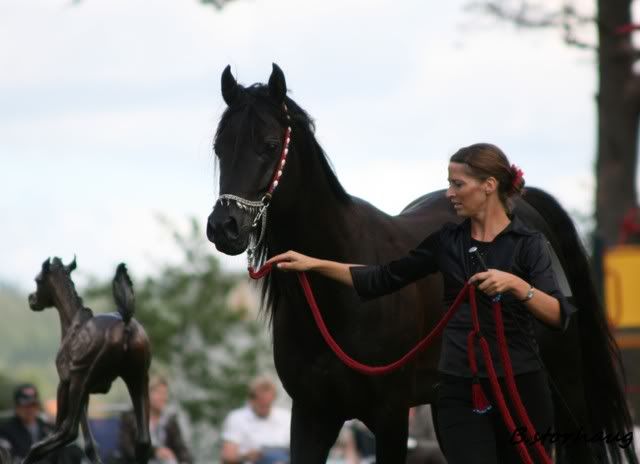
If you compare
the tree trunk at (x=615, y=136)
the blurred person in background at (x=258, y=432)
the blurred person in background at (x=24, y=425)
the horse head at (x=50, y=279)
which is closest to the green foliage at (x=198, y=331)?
the tree trunk at (x=615, y=136)

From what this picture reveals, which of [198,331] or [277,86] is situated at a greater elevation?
[198,331]

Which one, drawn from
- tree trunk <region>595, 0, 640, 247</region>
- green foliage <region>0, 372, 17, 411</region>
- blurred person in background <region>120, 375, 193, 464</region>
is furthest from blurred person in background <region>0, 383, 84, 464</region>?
tree trunk <region>595, 0, 640, 247</region>

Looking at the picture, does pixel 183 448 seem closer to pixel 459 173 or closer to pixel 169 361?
pixel 459 173

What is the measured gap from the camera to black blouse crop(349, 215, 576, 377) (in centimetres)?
495

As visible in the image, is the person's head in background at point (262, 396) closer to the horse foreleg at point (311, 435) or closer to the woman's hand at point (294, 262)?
the horse foreleg at point (311, 435)

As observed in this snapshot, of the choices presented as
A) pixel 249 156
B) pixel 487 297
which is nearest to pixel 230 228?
pixel 249 156

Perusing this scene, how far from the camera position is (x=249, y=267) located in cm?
561

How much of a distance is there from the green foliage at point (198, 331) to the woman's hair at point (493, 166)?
75.6 ft

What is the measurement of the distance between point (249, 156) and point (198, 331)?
23.6m

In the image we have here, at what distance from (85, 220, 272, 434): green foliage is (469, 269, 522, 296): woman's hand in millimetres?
23323

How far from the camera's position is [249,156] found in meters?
5.41

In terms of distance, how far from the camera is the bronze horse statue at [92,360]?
5957 millimetres

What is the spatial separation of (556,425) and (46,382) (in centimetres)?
3233

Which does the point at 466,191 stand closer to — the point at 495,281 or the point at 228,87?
the point at 495,281
